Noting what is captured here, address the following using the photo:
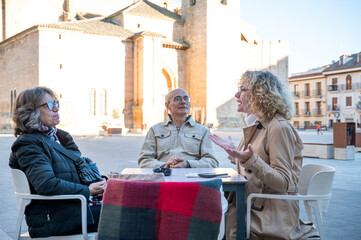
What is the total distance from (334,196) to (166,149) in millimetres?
3176

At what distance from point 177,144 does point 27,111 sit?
1791 mm

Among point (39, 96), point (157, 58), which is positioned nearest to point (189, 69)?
point (157, 58)

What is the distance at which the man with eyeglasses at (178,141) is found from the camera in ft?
13.9

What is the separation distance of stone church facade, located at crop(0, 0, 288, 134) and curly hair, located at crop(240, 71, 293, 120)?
27184 mm

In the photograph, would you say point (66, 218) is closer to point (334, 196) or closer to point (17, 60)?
point (334, 196)

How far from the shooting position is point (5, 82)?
114 feet

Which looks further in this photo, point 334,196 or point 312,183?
point 334,196

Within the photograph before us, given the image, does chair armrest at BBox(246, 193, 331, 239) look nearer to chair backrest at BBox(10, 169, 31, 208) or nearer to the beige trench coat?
the beige trench coat

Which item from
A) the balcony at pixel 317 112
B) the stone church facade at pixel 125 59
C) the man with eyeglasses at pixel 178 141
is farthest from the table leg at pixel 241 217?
the balcony at pixel 317 112

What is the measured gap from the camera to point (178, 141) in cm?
433

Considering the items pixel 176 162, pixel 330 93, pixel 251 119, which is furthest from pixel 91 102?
pixel 330 93

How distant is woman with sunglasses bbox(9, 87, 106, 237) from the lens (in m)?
2.68

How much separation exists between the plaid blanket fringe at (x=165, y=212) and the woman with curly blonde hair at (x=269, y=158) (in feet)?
2.91

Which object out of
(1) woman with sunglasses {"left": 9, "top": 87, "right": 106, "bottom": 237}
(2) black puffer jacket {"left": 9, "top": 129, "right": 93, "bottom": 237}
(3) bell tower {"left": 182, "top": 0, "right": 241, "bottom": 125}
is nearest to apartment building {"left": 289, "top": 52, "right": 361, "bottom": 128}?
(3) bell tower {"left": 182, "top": 0, "right": 241, "bottom": 125}
